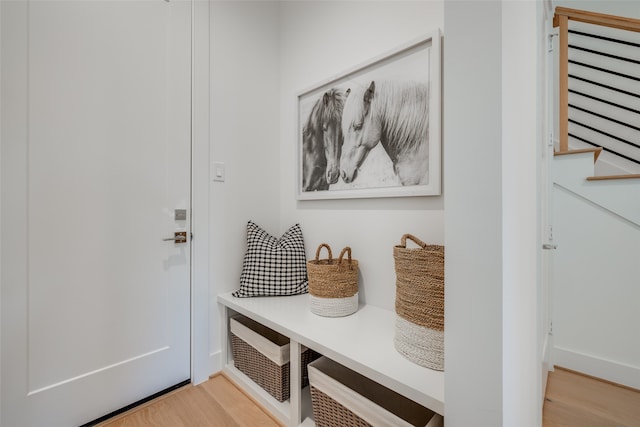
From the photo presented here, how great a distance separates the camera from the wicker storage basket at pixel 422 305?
2.83 feet

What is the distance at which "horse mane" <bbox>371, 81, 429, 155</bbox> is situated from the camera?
1268 millimetres

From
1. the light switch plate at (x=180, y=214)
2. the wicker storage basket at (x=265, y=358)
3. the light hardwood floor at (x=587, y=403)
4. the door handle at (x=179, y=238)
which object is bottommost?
the light hardwood floor at (x=587, y=403)

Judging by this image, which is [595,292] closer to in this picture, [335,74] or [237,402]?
[335,74]

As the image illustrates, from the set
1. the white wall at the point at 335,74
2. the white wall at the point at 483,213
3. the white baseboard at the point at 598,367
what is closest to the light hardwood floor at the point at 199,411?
the white wall at the point at 335,74

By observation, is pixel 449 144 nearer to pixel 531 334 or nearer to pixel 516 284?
pixel 516 284

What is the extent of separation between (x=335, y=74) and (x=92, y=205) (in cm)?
137

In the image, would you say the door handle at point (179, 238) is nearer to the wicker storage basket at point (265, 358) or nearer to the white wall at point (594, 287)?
the wicker storage basket at point (265, 358)

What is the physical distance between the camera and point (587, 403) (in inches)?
55.5

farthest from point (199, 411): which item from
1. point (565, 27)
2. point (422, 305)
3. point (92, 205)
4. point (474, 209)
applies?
point (565, 27)

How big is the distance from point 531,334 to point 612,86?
8.44 ft

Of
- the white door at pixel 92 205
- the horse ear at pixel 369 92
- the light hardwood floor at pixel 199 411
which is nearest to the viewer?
the white door at pixel 92 205

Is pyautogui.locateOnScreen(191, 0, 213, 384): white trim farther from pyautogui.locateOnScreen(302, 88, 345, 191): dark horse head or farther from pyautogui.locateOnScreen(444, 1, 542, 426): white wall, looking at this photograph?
pyautogui.locateOnScreen(444, 1, 542, 426): white wall

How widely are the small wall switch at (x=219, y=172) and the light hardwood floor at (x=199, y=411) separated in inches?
44.7

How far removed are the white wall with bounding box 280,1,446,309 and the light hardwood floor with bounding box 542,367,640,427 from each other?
926 millimetres
